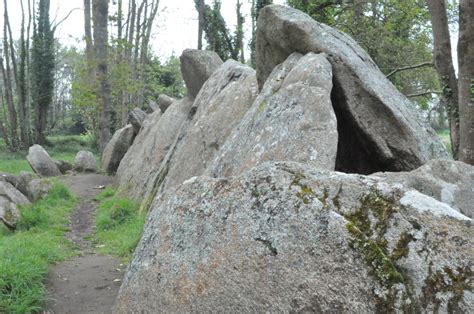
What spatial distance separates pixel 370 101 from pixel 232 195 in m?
3.40

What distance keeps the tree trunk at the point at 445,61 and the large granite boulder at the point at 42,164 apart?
15.2m

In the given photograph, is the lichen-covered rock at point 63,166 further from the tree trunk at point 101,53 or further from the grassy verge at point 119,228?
the grassy verge at point 119,228

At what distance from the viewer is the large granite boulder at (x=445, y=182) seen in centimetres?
414

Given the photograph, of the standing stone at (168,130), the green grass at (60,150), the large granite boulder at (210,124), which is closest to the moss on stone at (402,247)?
the large granite boulder at (210,124)

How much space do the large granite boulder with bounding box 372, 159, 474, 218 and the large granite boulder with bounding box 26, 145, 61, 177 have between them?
16.8 meters

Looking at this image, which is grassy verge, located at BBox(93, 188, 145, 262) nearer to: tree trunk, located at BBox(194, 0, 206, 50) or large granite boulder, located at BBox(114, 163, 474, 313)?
large granite boulder, located at BBox(114, 163, 474, 313)

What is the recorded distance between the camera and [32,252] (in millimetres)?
7109

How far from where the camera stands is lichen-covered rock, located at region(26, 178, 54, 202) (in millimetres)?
12359

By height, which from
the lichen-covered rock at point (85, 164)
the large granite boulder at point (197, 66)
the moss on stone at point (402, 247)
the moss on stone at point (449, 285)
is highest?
the large granite boulder at point (197, 66)

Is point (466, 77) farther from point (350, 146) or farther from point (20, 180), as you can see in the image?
point (20, 180)

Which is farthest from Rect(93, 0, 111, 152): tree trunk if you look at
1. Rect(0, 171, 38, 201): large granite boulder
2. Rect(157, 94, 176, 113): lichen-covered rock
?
Rect(0, 171, 38, 201): large granite boulder

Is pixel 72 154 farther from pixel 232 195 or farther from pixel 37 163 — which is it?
pixel 232 195

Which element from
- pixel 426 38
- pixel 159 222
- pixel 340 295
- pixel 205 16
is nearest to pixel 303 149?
pixel 159 222

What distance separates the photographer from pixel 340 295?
280 cm
